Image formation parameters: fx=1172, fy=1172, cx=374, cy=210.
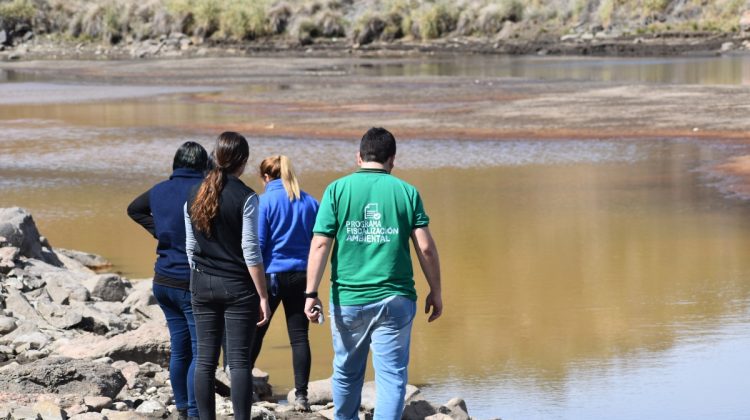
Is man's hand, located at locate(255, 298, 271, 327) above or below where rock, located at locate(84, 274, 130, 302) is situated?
above

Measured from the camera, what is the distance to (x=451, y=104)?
32.9 meters

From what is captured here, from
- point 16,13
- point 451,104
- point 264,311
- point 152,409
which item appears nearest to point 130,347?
point 152,409

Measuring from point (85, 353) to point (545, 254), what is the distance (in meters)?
6.19

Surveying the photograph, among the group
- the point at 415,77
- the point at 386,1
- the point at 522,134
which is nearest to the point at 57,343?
the point at 522,134

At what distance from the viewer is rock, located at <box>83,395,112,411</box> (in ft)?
19.7

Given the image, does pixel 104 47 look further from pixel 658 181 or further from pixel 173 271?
pixel 173 271

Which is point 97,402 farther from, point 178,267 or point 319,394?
point 319,394

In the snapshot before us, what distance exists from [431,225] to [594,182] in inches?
176

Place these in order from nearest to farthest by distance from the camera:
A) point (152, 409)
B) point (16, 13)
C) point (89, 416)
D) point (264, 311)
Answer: point (264, 311), point (89, 416), point (152, 409), point (16, 13)

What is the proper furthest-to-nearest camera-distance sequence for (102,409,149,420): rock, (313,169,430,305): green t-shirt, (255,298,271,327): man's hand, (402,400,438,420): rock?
1. (402,400,438,420): rock
2. (102,409,149,420): rock
3. (255,298,271,327): man's hand
4. (313,169,430,305): green t-shirt

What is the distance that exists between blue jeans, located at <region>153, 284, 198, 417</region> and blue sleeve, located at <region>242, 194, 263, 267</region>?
0.67 m

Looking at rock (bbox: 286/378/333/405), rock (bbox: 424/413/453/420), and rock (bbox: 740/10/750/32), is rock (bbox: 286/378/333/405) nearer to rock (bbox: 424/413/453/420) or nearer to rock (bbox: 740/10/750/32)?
rock (bbox: 424/413/453/420)

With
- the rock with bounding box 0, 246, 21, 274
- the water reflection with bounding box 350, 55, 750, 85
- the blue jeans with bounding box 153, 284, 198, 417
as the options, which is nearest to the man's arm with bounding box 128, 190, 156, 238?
the blue jeans with bounding box 153, 284, 198, 417

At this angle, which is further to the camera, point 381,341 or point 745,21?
point 745,21
